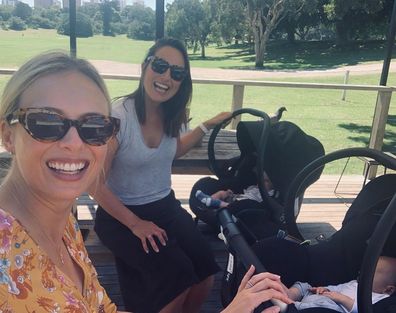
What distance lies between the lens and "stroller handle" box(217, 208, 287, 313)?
1499 mm

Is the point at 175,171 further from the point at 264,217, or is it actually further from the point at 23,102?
the point at 23,102

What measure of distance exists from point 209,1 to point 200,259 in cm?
3747

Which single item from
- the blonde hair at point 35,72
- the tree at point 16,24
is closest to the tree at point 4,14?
the tree at point 16,24

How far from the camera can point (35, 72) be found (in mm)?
1199

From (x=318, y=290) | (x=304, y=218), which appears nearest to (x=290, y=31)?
(x=304, y=218)

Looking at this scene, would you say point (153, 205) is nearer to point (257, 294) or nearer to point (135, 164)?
point (135, 164)

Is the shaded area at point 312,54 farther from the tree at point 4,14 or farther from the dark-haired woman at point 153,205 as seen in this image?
the dark-haired woman at point 153,205

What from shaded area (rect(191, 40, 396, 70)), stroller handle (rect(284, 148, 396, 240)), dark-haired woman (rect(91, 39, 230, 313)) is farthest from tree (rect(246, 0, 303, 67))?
stroller handle (rect(284, 148, 396, 240))

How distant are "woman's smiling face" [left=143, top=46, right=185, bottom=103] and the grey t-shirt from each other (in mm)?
118

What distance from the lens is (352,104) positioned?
1269 cm

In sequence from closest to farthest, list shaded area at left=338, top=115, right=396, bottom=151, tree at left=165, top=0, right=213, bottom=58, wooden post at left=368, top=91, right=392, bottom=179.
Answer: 1. wooden post at left=368, top=91, right=392, bottom=179
2. shaded area at left=338, top=115, right=396, bottom=151
3. tree at left=165, top=0, right=213, bottom=58

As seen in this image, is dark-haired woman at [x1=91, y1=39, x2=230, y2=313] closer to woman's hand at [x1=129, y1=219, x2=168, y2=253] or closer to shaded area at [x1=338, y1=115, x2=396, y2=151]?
woman's hand at [x1=129, y1=219, x2=168, y2=253]

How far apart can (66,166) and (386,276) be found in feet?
4.72

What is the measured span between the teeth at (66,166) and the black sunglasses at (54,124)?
0.07m
